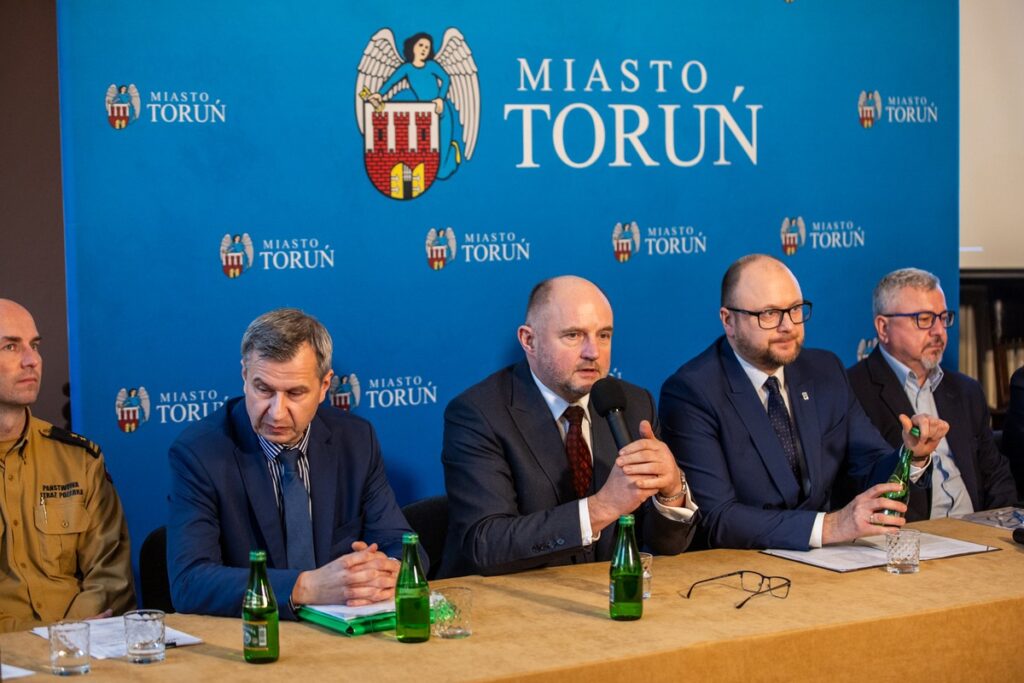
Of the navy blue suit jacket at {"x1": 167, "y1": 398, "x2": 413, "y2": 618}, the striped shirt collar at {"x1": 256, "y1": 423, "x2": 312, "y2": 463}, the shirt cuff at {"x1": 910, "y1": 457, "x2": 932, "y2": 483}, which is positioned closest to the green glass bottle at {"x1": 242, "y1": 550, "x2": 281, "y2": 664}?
the navy blue suit jacket at {"x1": 167, "y1": 398, "x2": 413, "y2": 618}

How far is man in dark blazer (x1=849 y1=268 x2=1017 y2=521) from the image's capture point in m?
4.89

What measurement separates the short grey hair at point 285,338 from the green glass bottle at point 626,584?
103cm

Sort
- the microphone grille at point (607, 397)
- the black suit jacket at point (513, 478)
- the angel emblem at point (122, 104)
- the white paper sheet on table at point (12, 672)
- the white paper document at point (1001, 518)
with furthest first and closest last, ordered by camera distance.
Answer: the angel emblem at point (122, 104) → the white paper document at point (1001, 518) → the black suit jacket at point (513, 478) → the microphone grille at point (607, 397) → the white paper sheet on table at point (12, 672)

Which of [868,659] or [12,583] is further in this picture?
[12,583]

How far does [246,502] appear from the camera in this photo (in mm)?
3533

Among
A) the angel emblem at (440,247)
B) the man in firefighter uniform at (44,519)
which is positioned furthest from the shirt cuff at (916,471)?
the man in firefighter uniform at (44,519)

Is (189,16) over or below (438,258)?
over

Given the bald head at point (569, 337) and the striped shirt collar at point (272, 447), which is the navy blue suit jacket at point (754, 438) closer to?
the bald head at point (569, 337)

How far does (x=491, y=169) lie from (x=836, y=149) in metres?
1.59

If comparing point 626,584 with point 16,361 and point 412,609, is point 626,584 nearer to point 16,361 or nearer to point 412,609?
point 412,609

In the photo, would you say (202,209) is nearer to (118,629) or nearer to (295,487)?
(295,487)

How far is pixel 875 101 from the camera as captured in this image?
18.4 feet

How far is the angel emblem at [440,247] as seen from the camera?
4758 mm

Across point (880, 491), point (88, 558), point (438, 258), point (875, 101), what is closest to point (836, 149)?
point (875, 101)
